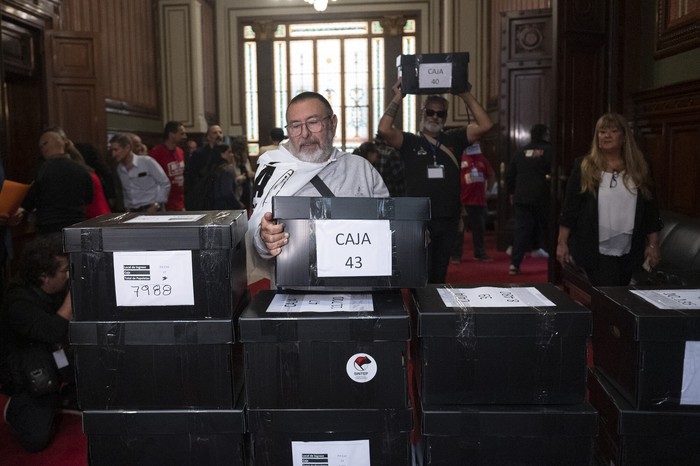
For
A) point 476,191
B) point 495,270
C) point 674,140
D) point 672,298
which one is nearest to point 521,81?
point 476,191

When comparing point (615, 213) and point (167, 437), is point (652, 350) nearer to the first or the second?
point (167, 437)

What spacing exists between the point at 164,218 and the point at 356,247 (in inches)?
19.7

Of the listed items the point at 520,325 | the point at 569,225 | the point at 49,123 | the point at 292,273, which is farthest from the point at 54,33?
the point at 520,325

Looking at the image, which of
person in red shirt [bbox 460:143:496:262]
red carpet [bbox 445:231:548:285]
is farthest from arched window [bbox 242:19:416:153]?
red carpet [bbox 445:231:548:285]

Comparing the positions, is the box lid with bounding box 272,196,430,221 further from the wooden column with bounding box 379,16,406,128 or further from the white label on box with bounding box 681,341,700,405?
the wooden column with bounding box 379,16,406,128

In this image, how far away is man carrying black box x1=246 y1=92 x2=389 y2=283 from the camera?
2037 millimetres

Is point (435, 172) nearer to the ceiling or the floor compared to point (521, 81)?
nearer to the floor

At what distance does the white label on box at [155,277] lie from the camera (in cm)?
148

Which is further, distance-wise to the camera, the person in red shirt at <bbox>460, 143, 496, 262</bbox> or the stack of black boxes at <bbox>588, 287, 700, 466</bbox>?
the person in red shirt at <bbox>460, 143, 496, 262</bbox>

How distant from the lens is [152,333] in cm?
148

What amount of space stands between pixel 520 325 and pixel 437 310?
186mm

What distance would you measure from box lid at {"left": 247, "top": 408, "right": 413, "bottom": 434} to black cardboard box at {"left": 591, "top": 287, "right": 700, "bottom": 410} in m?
0.51

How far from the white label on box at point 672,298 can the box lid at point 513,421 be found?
0.98 ft

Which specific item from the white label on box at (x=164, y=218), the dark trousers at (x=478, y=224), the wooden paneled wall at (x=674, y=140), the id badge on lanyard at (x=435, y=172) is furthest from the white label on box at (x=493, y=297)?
the dark trousers at (x=478, y=224)
